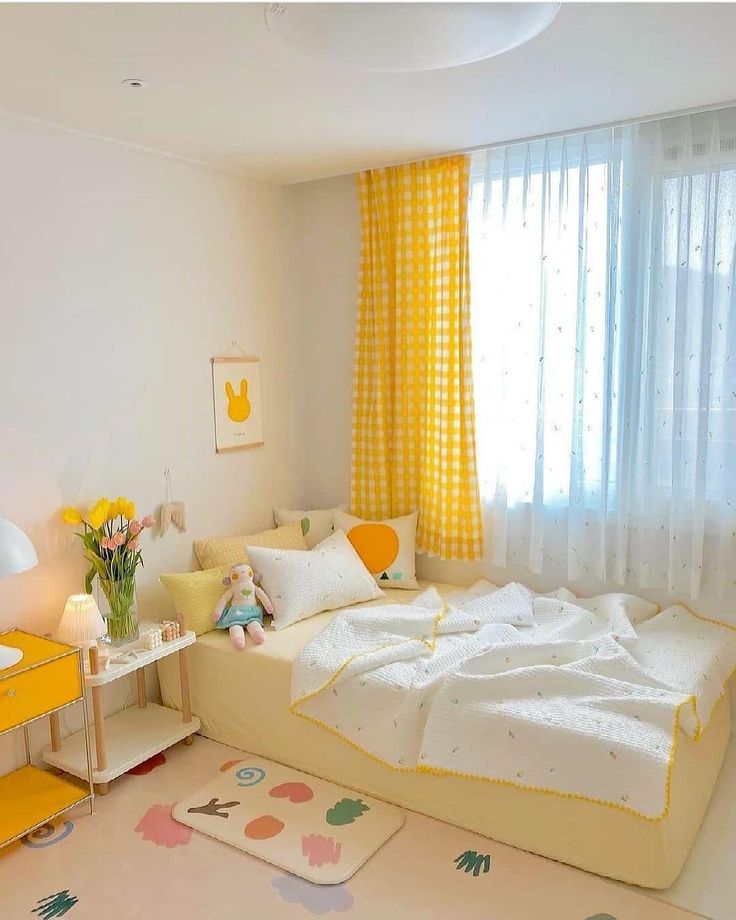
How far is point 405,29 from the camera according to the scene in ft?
5.99

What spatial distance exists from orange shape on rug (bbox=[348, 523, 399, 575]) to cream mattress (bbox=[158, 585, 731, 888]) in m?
0.17

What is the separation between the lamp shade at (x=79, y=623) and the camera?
2.67 metres

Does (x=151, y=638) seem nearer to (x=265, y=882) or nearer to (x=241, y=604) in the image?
(x=241, y=604)

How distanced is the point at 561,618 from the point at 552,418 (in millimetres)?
804

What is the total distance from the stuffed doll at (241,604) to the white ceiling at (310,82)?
5.46 feet

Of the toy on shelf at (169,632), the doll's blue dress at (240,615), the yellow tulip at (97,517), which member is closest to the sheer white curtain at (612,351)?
the doll's blue dress at (240,615)

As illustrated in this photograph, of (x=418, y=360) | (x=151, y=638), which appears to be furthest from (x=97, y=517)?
(x=418, y=360)

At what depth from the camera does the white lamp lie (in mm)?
2291

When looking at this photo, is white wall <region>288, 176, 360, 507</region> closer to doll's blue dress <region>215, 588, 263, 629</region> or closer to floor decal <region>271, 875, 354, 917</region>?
doll's blue dress <region>215, 588, 263, 629</region>

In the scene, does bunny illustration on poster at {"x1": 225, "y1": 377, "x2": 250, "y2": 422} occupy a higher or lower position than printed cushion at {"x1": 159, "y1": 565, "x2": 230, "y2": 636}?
higher

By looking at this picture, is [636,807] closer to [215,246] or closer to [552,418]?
[552,418]

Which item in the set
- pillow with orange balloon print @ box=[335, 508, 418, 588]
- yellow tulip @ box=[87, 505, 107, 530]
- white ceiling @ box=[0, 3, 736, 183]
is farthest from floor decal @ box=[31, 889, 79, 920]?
white ceiling @ box=[0, 3, 736, 183]

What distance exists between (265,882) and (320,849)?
0.20 metres

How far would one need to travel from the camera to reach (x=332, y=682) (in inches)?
106
